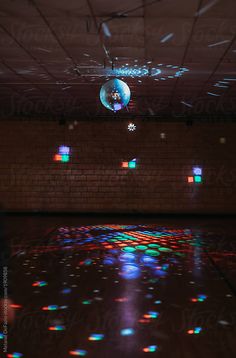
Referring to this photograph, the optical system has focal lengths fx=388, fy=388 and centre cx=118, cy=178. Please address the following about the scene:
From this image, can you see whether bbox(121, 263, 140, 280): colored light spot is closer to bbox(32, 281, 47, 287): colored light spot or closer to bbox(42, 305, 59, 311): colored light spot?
bbox(32, 281, 47, 287): colored light spot

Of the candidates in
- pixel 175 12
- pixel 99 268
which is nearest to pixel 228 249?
pixel 99 268

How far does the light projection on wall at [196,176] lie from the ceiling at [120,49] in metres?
2.13

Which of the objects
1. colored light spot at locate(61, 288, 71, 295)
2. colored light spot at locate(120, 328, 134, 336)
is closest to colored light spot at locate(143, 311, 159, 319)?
colored light spot at locate(120, 328, 134, 336)

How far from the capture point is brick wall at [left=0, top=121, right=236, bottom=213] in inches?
375

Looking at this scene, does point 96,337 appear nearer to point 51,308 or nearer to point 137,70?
Result: point 51,308

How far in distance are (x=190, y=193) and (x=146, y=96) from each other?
3187mm

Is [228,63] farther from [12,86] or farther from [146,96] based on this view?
[12,86]

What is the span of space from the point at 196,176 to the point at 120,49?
562 centimetres

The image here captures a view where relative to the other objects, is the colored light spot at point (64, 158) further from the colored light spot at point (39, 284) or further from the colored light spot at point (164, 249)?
the colored light spot at point (39, 284)

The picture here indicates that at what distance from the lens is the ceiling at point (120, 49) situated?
3447 mm

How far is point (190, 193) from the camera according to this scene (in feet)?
31.3

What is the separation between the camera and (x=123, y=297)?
10.6 ft

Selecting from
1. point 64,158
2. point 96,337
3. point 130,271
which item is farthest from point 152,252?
point 64,158

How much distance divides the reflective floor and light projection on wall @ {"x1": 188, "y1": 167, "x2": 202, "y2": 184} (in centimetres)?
326
